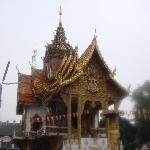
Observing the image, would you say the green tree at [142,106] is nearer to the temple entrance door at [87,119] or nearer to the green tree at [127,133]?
the green tree at [127,133]

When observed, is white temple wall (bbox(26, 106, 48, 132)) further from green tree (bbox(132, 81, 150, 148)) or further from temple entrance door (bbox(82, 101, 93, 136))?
green tree (bbox(132, 81, 150, 148))

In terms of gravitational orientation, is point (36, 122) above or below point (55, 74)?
below

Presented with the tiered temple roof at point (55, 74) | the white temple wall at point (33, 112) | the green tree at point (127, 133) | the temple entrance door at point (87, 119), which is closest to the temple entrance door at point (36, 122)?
the white temple wall at point (33, 112)

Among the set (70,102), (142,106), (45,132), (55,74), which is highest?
(55,74)

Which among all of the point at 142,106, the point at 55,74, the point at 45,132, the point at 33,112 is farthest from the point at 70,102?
the point at 142,106

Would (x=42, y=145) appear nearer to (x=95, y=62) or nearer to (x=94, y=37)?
(x=95, y=62)

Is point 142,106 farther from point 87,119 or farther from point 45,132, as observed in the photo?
point 45,132

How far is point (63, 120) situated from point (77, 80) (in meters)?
3.34

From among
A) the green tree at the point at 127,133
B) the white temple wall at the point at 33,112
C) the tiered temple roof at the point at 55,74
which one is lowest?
the green tree at the point at 127,133

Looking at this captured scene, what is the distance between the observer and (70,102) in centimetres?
2180

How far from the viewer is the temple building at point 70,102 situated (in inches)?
849

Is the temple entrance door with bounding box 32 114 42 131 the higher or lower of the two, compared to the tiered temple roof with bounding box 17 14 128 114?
lower

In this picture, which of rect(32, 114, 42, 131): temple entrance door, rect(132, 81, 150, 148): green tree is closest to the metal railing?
rect(32, 114, 42, 131): temple entrance door

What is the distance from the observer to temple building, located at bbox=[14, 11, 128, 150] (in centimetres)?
2156
